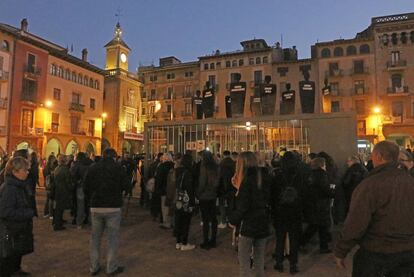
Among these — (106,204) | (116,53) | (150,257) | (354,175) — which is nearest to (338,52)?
(116,53)

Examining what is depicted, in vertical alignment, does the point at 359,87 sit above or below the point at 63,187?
above

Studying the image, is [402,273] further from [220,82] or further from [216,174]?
[220,82]

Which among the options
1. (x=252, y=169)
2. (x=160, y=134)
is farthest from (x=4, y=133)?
(x=252, y=169)

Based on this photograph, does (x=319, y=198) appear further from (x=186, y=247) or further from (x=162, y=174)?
(x=162, y=174)

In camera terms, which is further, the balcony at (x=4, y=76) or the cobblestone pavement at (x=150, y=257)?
the balcony at (x=4, y=76)

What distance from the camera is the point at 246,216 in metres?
4.15

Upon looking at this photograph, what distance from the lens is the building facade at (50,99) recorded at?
105ft

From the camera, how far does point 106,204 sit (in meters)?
5.21

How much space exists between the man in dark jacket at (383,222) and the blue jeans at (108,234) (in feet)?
11.4

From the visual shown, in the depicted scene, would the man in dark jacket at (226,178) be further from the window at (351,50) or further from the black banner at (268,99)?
the window at (351,50)

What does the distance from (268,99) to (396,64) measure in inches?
1158

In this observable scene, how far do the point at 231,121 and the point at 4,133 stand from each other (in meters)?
26.1

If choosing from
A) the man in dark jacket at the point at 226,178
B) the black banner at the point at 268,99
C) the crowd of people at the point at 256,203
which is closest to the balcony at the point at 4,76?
the crowd of people at the point at 256,203

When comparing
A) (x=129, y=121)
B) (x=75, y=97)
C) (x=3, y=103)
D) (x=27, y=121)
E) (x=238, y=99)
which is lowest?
(x=238, y=99)
